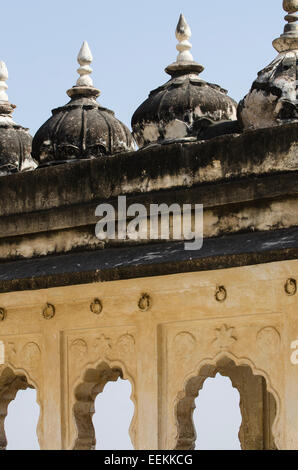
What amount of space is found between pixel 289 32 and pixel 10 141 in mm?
3189

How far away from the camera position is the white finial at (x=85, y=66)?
38.0 feet

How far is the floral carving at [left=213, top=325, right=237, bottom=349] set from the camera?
9398 millimetres

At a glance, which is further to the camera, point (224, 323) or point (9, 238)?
point (9, 238)

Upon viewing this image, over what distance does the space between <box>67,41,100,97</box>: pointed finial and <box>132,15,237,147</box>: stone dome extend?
86 cm

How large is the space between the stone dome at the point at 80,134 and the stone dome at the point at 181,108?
17.8 inches

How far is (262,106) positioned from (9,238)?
2.45 metres

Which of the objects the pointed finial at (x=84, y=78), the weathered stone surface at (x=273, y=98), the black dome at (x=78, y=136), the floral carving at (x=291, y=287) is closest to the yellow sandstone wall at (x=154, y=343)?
the floral carving at (x=291, y=287)

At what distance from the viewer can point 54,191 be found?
10.4m

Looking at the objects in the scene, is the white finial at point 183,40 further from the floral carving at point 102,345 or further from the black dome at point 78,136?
the floral carving at point 102,345

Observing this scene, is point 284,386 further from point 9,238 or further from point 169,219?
point 9,238

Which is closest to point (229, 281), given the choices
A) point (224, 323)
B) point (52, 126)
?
point (224, 323)

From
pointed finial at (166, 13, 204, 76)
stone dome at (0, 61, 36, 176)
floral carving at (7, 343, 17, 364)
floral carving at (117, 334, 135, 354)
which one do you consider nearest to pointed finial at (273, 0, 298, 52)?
pointed finial at (166, 13, 204, 76)

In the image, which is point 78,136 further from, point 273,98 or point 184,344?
point 184,344

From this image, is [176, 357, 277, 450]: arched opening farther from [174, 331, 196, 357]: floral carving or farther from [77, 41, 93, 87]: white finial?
[77, 41, 93, 87]: white finial
